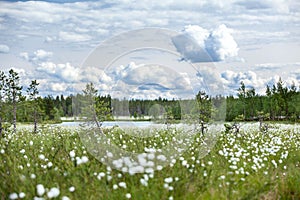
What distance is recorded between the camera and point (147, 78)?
9258mm

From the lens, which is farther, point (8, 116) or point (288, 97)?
point (288, 97)

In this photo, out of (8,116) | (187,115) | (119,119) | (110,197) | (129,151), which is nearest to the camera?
(110,197)

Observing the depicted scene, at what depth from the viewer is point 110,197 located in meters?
5.26

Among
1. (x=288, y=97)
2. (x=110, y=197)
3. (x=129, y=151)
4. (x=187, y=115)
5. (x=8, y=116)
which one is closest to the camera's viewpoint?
(x=110, y=197)

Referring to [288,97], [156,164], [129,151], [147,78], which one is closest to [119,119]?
[147,78]

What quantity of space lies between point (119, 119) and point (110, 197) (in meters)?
5.22

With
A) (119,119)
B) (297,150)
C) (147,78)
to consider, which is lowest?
(297,150)

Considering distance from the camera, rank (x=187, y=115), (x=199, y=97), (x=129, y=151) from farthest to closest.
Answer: (x=187, y=115) → (x=199, y=97) → (x=129, y=151)

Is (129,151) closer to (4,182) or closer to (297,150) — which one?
(4,182)

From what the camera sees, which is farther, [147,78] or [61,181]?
[147,78]

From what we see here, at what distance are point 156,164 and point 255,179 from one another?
162cm

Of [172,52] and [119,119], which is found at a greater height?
[172,52]

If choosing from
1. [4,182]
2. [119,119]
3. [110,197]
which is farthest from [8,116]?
[110,197]

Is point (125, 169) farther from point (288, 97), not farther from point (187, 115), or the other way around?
point (288, 97)
